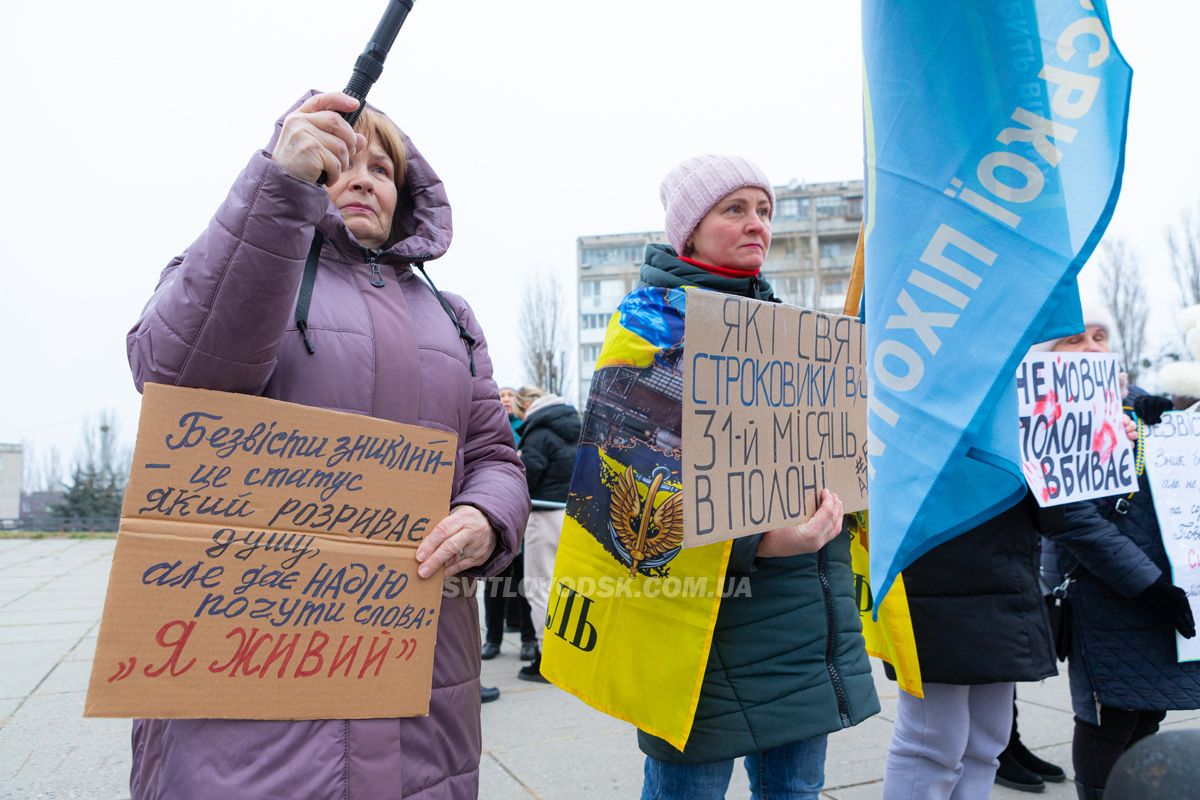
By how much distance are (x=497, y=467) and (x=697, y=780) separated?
2.86 ft

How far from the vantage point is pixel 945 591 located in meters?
2.53

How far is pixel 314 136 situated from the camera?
1280 millimetres

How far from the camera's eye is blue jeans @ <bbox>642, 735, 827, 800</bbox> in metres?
1.94

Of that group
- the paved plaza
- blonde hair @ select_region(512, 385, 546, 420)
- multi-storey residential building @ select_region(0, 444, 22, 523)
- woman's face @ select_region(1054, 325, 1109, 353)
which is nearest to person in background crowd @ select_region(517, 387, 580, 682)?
the paved plaza

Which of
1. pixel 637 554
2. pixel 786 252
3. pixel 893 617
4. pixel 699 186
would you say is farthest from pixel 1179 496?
pixel 786 252

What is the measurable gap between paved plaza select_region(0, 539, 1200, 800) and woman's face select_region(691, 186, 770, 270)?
7.28ft

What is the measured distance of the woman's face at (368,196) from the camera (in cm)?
167

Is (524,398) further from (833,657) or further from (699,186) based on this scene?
(833,657)

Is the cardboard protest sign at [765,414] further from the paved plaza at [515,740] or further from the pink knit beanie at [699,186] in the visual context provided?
the paved plaza at [515,740]

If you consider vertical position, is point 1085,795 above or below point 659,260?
below

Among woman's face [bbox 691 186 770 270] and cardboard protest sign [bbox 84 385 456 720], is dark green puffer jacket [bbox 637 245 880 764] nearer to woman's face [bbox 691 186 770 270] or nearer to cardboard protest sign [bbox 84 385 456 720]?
woman's face [bbox 691 186 770 270]

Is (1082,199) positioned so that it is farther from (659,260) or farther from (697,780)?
(697,780)

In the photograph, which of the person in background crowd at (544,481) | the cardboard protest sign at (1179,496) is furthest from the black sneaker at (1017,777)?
the person in background crowd at (544,481)

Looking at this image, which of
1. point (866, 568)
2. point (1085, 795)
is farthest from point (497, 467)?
point (1085, 795)
